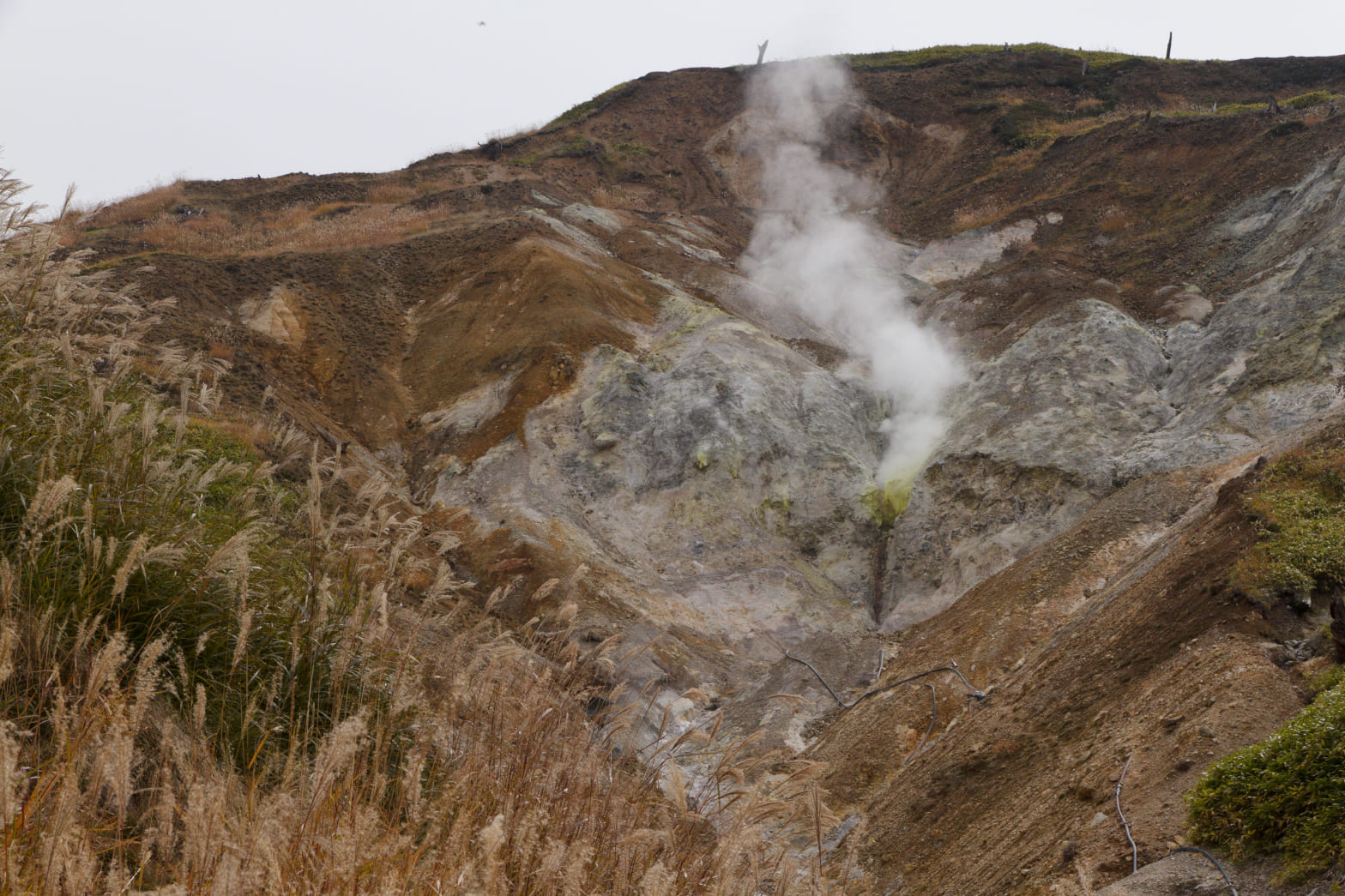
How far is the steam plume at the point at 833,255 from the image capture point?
21.3 metres

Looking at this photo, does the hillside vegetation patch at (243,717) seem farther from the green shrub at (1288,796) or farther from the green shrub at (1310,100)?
the green shrub at (1310,100)

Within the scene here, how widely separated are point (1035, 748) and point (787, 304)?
2155 cm

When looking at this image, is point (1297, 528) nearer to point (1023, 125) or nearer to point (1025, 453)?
point (1025, 453)

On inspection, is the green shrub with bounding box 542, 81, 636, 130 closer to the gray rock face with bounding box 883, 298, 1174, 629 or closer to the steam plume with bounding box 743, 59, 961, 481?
the steam plume with bounding box 743, 59, 961, 481

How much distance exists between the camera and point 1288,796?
375 cm

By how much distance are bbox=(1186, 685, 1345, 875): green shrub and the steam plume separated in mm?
14710

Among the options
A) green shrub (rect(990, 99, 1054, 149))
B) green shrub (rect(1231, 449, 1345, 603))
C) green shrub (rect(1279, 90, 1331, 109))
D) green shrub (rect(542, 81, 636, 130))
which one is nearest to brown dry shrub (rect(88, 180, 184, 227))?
green shrub (rect(542, 81, 636, 130))

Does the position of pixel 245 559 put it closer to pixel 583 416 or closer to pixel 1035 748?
pixel 1035 748

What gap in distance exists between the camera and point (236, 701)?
374cm

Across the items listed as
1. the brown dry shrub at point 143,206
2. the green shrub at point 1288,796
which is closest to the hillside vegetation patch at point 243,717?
the green shrub at point 1288,796

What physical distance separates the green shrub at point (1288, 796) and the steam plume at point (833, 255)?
1471 centimetres

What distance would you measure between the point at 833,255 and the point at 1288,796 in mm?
29716

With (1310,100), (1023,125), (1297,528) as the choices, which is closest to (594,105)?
(1023,125)

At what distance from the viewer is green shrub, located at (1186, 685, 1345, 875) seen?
11.4 feet
